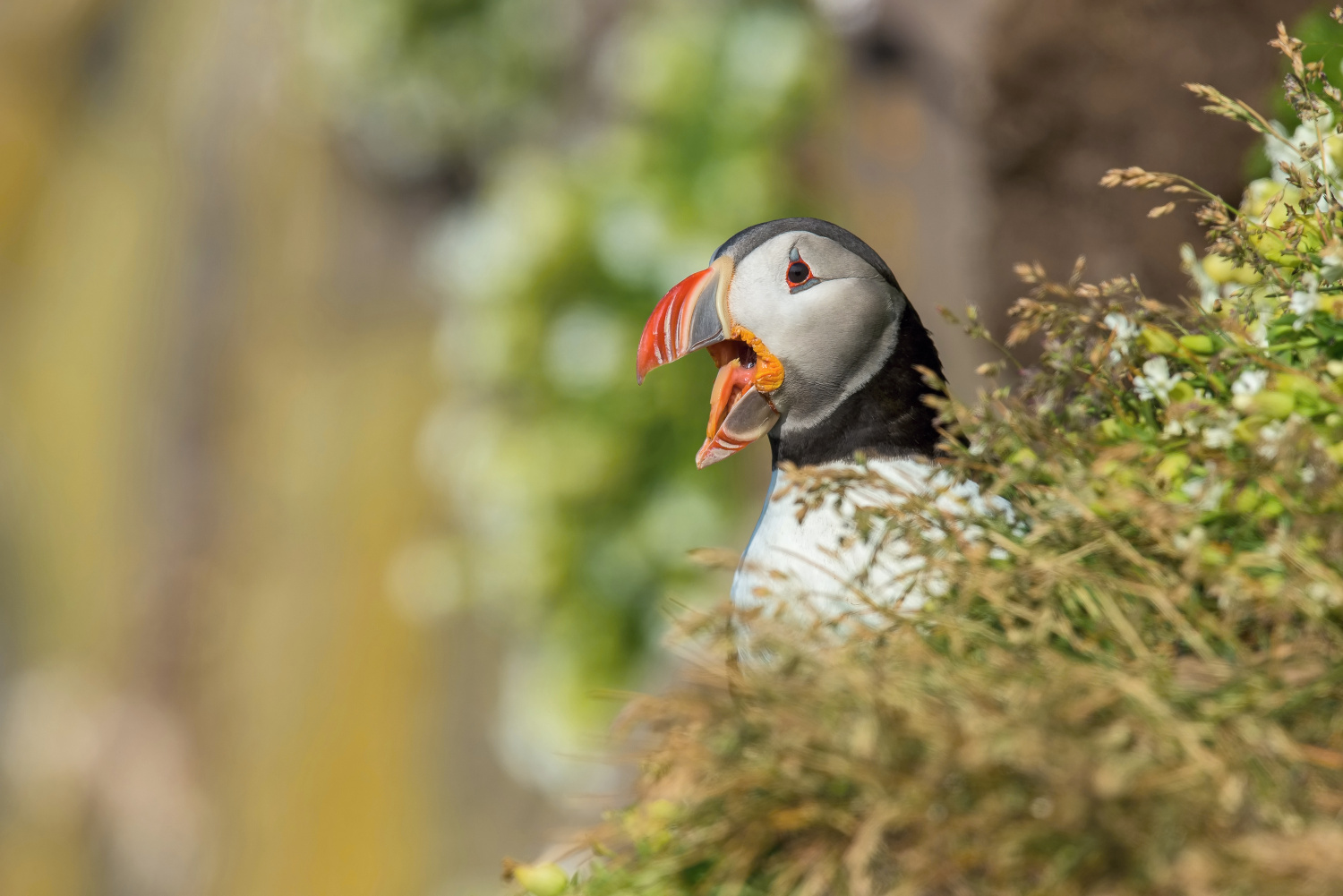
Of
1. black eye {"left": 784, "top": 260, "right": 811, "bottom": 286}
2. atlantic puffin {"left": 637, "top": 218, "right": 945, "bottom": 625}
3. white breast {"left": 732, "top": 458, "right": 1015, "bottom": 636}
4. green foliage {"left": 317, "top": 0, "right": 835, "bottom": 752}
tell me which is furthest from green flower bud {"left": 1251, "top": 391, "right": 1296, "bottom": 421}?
green foliage {"left": 317, "top": 0, "right": 835, "bottom": 752}

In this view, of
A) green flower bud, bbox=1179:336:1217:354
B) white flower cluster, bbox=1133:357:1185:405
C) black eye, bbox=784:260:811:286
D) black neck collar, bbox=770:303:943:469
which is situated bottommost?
black neck collar, bbox=770:303:943:469

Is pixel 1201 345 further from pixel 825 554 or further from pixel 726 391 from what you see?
pixel 726 391

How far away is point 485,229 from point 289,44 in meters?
3.27

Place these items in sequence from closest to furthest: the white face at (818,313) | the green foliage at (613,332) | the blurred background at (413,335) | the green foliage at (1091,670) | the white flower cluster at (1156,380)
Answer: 1. the green foliage at (1091,670)
2. the white flower cluster at (1156,380)
3. the white face at (818,313)
4. the blurred background at (413,335)
5. the green foliage at (613,332)

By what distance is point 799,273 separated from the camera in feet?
5.69

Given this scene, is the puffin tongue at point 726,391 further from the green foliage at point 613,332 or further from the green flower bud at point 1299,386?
the green foliage at point 613,332

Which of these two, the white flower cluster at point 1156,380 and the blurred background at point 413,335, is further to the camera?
the blurred background at point 413,335

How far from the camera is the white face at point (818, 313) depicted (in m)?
1.72

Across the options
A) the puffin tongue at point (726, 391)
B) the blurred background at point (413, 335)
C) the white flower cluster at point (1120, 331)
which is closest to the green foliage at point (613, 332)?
the blurred background at point (413, 335)

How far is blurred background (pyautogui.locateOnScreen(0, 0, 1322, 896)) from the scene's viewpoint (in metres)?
3.24

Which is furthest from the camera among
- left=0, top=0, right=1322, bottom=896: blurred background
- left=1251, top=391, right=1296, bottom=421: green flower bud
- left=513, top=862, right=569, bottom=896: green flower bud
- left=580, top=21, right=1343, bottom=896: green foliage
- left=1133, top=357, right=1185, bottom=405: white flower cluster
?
left=0, top=0, right=1322, bottom=896: blurred background

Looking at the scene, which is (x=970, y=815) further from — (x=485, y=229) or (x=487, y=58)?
(x=487, y=58)

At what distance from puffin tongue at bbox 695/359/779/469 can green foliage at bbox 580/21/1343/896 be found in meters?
0.47

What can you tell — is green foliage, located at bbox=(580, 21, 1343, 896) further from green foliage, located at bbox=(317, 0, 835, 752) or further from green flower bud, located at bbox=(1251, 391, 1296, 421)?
green foliage, located at bbox=(317, 0, 835, 752)
